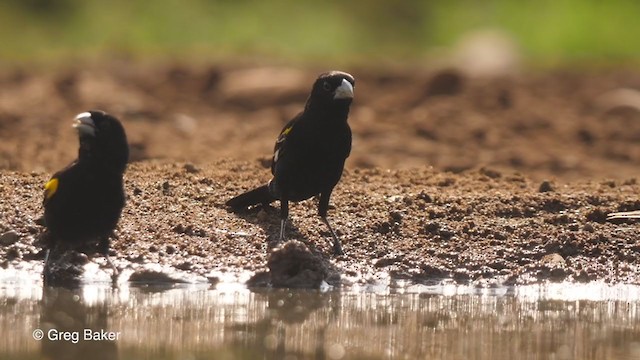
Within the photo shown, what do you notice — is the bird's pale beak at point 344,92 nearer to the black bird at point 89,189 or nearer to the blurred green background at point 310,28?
the black bird at point 89,189

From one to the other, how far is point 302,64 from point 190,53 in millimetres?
1678

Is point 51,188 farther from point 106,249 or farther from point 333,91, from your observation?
point 333,91

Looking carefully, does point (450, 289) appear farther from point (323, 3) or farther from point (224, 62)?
point (323, 3)

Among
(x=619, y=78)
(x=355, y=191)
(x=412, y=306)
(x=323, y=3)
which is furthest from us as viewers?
(x=323, y=3)

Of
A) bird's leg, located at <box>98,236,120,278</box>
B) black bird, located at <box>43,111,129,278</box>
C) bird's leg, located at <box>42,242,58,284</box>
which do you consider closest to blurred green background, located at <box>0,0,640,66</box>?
bird's leg, located at <box>42,242,58,284</box>

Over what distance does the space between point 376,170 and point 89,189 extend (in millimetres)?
3352

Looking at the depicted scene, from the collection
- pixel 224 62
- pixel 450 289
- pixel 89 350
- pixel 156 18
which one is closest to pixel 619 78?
pixel 224 62

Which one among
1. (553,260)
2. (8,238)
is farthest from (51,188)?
(553,260)

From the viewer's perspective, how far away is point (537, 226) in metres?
9.04

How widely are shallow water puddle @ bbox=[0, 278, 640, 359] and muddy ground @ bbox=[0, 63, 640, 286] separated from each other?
33 centimetres

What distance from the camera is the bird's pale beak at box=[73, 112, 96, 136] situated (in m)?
7.81

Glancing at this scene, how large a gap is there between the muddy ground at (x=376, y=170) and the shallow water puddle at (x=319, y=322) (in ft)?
1.09

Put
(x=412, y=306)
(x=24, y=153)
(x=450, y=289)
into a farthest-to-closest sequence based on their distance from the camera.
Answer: (x=24, y=153) → (x=450, y=289) → (x=412, y=306)

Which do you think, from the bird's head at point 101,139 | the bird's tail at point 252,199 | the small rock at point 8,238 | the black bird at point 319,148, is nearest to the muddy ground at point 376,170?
the small rock at point 8,238
